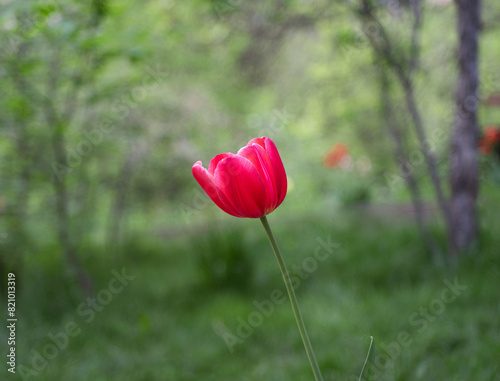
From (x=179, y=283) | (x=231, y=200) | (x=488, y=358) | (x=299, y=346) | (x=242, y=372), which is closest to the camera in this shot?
(x=231, y=200)

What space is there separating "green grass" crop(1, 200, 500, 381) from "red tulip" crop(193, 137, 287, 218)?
125cm

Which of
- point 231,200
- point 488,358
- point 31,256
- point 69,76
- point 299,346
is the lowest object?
point 488,358

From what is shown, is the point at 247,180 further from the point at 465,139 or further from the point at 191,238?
the point at 191,238

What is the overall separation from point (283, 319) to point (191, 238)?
129 centimetres

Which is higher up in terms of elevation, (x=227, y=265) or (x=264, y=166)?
(x=264, y=166)

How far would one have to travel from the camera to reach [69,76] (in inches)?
114

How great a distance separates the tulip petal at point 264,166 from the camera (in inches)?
38.6

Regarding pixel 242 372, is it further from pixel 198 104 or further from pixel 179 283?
pixel 198 104

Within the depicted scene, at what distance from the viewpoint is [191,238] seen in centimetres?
374

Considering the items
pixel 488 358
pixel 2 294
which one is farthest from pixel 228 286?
pixel 488 358

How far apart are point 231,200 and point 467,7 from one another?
2702 millimetres

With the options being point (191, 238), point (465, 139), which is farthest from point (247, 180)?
point (191, 238)

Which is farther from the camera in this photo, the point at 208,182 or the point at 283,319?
the point at 283,319

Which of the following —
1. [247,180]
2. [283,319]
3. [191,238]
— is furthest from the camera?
[191,238]
